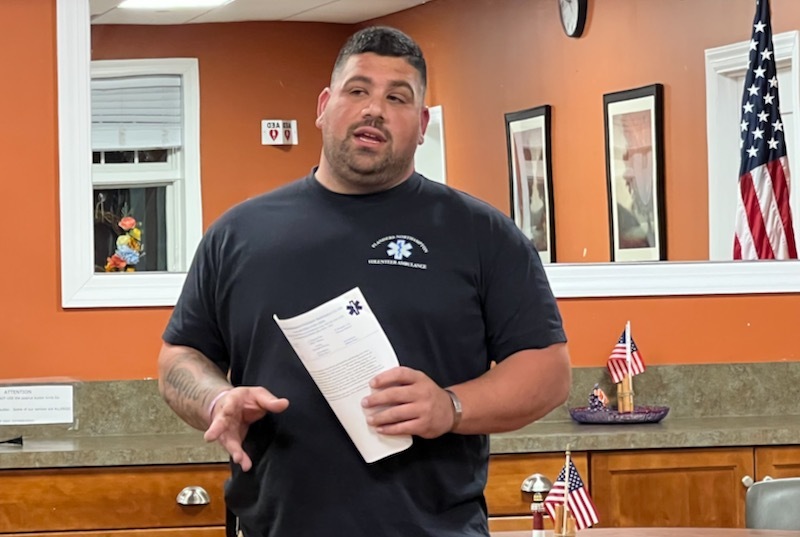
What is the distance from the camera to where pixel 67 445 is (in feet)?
10.6

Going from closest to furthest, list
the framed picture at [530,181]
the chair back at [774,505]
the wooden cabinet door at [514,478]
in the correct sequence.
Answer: the chair back at [774,505] < the wooden cabinet door at [514,478] < the framed picture at [530,181]

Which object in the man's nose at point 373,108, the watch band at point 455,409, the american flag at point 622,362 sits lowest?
the american flag at point 622,362

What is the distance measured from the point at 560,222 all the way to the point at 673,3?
0.70 metres

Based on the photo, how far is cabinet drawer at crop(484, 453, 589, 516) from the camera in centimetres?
317

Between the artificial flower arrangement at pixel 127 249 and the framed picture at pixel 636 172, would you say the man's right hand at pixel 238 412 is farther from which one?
the framed picture at pixel 636 172

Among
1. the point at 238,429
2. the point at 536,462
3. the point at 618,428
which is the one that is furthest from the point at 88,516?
the point at 238,429

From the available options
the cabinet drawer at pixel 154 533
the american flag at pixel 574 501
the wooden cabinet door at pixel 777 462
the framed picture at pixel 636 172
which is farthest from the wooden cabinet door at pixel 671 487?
the american flag at pixel 574 501

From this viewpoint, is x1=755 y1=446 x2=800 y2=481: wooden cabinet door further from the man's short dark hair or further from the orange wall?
the man's short dark hair

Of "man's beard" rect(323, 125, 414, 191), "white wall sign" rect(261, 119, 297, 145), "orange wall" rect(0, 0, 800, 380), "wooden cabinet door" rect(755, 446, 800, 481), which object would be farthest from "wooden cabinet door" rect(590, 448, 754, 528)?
"man's beard" rect(323, 125, 414, 191)

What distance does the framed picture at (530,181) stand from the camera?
12.1 ft

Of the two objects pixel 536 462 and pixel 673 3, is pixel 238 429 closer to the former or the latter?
pixel 536 462

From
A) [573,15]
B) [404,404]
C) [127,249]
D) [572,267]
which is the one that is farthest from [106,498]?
[573,15]

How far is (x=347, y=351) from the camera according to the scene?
1624 mm

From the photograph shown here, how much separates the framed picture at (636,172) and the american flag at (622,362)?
0.26 metres
